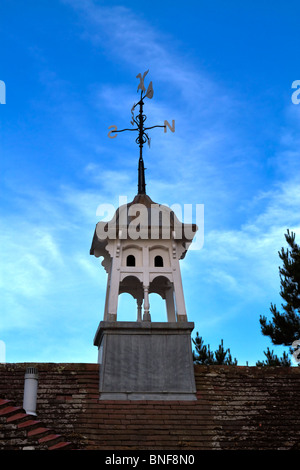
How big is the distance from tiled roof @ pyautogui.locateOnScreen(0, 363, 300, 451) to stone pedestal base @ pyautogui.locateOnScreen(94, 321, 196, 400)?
0.83 ft

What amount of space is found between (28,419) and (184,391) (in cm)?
527

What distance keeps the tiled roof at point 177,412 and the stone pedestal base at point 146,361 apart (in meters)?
0.25

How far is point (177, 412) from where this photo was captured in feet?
40.2

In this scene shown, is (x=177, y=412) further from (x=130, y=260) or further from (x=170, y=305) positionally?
(x=130, y=260)

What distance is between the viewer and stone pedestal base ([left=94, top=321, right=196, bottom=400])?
12.7m

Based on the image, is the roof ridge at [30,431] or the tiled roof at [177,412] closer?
the roof ridge at [30,431]

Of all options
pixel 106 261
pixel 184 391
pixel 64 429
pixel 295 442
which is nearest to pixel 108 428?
pixel 64 429

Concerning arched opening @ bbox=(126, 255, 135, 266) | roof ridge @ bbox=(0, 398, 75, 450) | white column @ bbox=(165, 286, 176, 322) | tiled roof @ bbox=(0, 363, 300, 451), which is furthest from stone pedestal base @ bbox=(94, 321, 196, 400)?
roof ridge @ bbox=(0, 398, 75, 450)

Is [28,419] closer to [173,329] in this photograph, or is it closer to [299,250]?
[173,329]

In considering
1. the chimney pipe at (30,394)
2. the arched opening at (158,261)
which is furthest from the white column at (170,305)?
the chimney pipe at (30,394)

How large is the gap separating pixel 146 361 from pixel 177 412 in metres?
1.41

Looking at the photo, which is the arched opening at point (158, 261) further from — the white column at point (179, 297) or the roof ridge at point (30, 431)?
the roof ridge at point (30, 431)

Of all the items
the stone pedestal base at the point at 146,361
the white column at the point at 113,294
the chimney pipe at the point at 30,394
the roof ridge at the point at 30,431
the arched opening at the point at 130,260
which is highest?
the arched opening at the point at 130,260

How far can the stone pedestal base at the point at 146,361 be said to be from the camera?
41.7 ft
